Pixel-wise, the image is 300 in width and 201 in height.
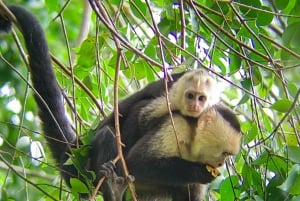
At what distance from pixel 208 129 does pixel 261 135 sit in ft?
1.11

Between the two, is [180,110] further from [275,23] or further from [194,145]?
[275,23]

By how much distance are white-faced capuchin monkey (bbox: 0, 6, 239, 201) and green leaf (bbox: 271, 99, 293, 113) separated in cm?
53

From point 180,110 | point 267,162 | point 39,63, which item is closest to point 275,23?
point 180,110

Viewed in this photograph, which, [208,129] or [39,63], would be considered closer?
[208,129]

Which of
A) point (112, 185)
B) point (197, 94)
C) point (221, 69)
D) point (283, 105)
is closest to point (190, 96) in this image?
point (197, 94)

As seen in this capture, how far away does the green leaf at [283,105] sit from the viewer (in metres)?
2.14

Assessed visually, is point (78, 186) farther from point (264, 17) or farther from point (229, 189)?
point (264, 17)

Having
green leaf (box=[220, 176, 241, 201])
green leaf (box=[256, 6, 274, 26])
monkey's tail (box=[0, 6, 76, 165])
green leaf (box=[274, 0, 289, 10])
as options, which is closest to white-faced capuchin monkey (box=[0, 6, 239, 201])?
monkey's tail (box=[0, 6, 76, 165])

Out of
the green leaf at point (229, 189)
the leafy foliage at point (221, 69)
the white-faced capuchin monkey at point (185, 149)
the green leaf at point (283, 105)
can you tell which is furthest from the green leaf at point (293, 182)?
the white-faced capuchin monkey at point (185, 149)

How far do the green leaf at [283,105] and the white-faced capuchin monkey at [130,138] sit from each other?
535 mm

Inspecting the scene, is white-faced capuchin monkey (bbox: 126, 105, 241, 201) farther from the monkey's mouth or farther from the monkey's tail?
the monkey's tail

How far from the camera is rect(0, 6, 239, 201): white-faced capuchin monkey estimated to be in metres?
2.74

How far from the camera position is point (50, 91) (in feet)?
9.84

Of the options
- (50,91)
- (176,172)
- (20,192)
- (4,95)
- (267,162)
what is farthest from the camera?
(4,95)
